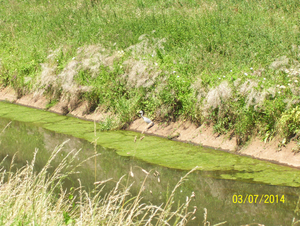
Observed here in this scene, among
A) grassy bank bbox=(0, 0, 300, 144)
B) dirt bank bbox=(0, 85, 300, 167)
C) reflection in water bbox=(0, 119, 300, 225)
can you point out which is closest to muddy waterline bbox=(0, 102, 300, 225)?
reflection in water bbox=(0, 119, 300, 225)

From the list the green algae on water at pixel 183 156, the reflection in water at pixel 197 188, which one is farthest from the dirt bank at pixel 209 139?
the reflection in water at pixel 197 188

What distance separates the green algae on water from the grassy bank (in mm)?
614

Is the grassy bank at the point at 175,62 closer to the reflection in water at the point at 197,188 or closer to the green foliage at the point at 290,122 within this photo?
the green foliage at the point at 290,122

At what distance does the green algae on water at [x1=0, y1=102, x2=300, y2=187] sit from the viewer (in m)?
6.53

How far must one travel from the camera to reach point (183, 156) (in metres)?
7.69

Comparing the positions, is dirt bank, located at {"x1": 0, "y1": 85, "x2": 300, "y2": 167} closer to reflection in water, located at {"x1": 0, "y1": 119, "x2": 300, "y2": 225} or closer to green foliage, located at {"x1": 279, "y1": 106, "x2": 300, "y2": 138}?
green foliage, located at {"x1": 279, "y1": 106, "x2": 300, "y2": 138}

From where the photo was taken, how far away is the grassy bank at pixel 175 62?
7879 mm

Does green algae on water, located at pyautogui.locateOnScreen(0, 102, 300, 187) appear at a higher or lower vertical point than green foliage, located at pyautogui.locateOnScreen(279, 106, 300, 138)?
lower

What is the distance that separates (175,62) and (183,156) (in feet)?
10.8

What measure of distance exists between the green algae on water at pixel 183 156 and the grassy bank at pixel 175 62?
61 centimetres

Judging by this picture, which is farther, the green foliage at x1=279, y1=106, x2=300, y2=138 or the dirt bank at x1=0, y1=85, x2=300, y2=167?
the dirt bank at x1=0, y1=85, x2=300, y2=167

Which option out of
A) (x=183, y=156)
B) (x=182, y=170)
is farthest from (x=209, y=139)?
(x=182, y=170)

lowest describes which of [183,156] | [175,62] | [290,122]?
[183,156]

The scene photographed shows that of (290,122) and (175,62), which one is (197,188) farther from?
(175,62)
